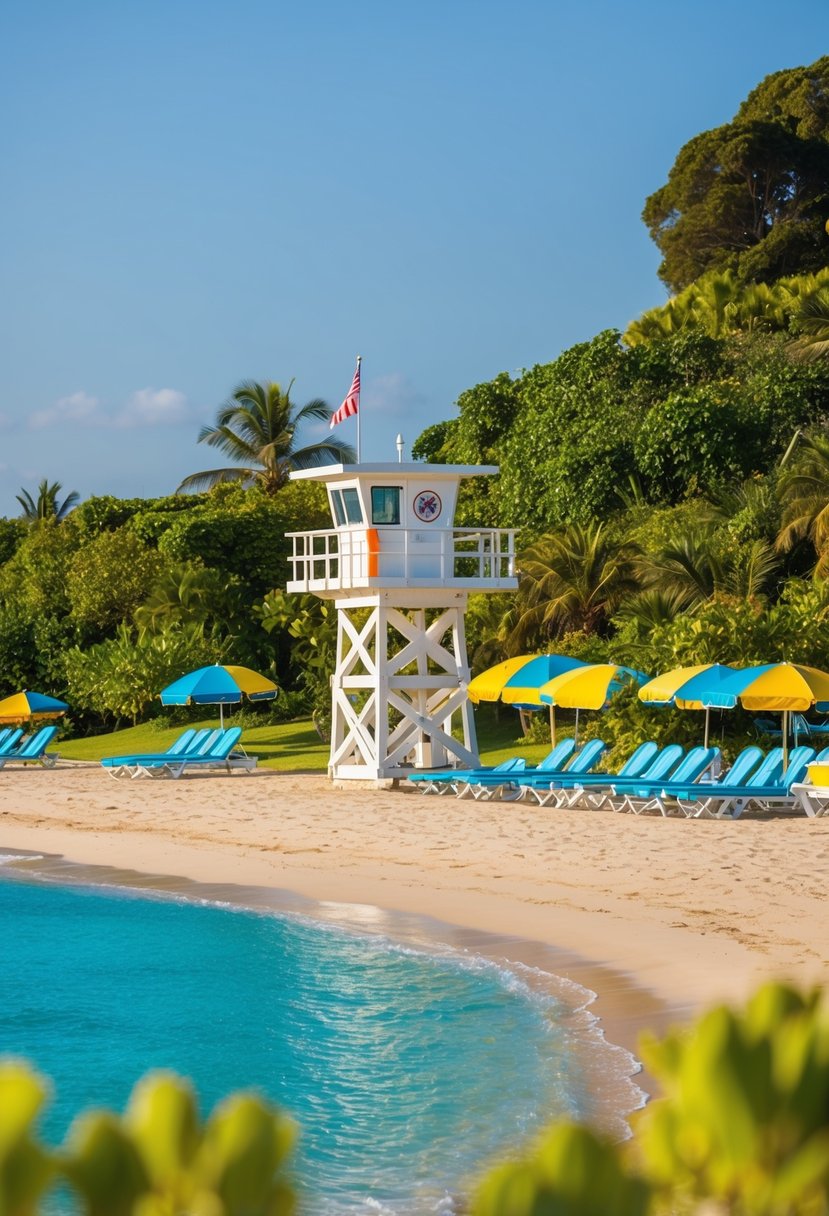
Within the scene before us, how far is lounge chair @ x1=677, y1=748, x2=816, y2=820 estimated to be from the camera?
1984 cm

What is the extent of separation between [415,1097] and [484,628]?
973 inches

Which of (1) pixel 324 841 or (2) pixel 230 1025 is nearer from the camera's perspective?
(2) pixel 230 1025

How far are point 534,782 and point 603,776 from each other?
1.06 metres

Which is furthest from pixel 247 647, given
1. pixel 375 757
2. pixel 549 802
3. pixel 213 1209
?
pixel 213 1209

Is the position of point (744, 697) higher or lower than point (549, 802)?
higher

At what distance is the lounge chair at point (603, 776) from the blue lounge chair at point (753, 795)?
1914mm

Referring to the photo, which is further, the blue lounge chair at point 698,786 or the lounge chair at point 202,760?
the lounge chair at point 202,760

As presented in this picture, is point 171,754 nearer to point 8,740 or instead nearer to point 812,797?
point 8,740

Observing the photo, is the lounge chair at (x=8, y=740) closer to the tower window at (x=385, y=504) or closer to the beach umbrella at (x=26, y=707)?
the beach umbrella at (x=26, y=707)

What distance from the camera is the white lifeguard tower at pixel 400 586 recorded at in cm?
2519

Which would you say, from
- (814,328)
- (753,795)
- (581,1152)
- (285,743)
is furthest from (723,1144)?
(814,328)

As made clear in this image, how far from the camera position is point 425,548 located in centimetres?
2552

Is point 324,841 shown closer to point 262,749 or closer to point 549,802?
point 549,802

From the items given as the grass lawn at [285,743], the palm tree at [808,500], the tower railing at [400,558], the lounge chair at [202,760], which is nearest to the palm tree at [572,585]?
the grass lawn at [285,743]
